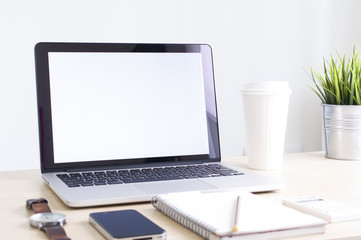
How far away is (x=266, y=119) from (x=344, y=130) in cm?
24

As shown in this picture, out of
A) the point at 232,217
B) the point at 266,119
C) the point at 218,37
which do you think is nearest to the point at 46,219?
the point at 232,217

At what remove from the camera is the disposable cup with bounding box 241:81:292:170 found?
1.13m

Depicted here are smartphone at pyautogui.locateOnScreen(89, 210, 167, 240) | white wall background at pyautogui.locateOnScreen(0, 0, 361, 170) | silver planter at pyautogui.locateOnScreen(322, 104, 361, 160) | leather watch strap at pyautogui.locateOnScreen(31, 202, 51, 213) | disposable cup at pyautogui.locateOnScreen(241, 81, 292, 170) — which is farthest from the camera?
white wall background at pyautogui.locateOnScreen(0, 0, 361, 170)

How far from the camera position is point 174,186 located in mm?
898

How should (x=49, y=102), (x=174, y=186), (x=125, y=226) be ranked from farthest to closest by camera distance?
(x=49, y=102) → (x=174, y=186) → (x=125, y=226)

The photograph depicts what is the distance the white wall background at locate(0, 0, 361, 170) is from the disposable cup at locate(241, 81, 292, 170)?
3.72 feet

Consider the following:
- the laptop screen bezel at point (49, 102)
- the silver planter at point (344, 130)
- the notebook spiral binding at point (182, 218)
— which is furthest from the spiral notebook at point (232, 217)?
the silver planter at point (344, 130)

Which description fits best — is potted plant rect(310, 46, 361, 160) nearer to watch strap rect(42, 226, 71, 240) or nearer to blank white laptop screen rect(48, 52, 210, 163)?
blank white laptop screen rect(48, 52, 210, 163)

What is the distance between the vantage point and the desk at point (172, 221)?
69cm

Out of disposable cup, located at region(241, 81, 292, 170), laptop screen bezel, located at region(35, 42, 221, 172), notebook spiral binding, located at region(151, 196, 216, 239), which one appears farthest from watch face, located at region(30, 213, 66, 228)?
disposable cup, located at region(241, 81, 292, 170)

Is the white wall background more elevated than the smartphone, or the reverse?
the white wall background

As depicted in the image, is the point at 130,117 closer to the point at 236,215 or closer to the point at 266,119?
the point at 266,119

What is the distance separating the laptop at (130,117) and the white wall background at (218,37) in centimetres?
106

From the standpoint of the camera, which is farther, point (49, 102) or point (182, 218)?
point (49, 102)
